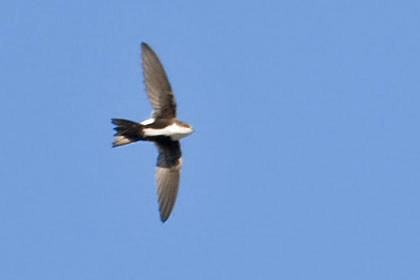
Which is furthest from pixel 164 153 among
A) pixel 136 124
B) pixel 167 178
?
pixel 136 124

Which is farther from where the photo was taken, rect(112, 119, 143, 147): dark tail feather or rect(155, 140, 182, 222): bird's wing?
rect(155, 140, 182, 222): bird's wing

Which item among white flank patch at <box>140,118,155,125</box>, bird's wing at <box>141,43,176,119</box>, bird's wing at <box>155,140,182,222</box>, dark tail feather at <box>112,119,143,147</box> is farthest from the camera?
bird's wing at <box>155,140,182,222</box>

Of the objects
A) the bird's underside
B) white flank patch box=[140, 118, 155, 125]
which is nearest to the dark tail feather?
the bird's underside

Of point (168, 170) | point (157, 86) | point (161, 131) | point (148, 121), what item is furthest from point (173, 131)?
point (168, 170)

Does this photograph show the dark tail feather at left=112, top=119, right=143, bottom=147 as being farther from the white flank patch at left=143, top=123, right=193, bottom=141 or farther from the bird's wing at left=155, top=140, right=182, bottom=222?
the bird's wing at left=155, top=140, right=182, bottom=222

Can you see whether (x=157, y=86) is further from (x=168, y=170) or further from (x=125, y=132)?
(x=168, y=170)

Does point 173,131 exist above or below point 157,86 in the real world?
below

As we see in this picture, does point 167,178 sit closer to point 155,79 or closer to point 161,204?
point 161,204
